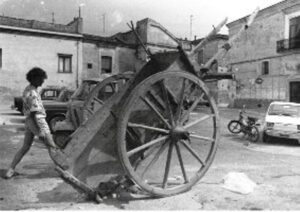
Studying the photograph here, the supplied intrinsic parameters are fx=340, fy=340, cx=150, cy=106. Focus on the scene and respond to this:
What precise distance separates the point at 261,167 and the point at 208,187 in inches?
89.4

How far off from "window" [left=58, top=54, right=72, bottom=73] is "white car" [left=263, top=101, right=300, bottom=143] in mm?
20670

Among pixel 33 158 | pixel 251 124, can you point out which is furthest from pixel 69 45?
pixel 33 158

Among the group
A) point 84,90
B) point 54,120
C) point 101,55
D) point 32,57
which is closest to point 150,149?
point 84,90

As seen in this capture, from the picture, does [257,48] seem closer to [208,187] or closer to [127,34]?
[127,34]

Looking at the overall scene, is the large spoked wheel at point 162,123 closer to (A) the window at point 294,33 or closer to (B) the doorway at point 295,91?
(B) the doorway at point 295,91

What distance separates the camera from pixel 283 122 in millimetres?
11453

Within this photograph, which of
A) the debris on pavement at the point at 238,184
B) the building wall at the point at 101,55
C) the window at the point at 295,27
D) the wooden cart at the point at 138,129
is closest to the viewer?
the wooden cart at the point at 138,129

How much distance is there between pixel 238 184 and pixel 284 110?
7.69 m

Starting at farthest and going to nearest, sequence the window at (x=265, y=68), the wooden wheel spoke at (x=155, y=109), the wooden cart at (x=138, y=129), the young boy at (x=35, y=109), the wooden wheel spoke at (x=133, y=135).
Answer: the window at (x=265, y=68)
the young boy at (x=35, y=109)
the wooden wheel spoke at (x=133, y=135)
the wooden wheel spoke at (x=155, y=109)
the wooden cart at (x=138, y=129)

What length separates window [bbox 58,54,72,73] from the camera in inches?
1139

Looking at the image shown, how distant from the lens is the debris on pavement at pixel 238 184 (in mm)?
5227

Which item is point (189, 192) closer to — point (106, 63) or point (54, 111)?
point (54, 111)

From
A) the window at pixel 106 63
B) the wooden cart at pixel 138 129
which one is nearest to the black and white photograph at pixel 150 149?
the wooden cart at pixel 138 129

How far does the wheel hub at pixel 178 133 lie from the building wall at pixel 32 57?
2471cm
